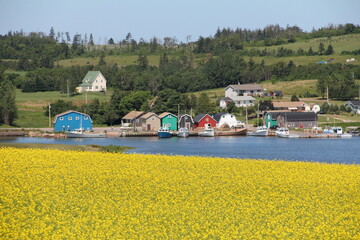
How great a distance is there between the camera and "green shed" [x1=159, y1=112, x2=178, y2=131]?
112 meters

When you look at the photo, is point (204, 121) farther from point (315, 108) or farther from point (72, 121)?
point (72, 121)

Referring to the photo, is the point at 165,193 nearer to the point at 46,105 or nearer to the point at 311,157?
the point at 311,157

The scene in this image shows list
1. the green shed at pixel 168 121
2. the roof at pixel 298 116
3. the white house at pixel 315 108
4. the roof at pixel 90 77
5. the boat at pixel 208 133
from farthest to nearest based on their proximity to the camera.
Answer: the roof at pixel 90 77 < the white house at pixel 315 108 < the green shed at pixel 168 121 < the roof at pixel 298 116 < the boat at pixel 208 133

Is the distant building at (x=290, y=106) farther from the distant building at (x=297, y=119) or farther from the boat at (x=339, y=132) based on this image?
the boat at (x=339, y=132)

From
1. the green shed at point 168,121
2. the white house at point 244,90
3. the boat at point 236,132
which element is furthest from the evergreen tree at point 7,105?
the white house at point 244,90

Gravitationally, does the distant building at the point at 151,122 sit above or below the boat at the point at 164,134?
above

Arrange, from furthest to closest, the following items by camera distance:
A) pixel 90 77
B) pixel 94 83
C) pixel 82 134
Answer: pixel 90 77, pixel 94 83, pixel 82 134

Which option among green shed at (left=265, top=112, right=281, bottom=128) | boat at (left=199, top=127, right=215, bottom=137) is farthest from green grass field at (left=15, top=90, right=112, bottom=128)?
green shed at (left=265, top=112, right=281, bottom=128)

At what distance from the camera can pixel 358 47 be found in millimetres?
188750

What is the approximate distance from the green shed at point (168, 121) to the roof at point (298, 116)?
19846 mm

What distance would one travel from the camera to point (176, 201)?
862 inches

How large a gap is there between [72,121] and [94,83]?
155 ft

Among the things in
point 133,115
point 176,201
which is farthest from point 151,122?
point 176,201

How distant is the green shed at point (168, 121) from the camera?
111812 mm
